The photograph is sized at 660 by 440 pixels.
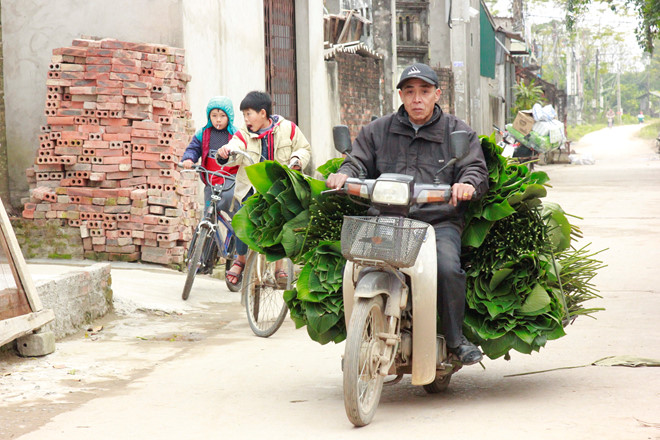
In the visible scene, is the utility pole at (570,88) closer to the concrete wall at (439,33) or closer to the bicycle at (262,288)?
the concrete wall at (439,33)

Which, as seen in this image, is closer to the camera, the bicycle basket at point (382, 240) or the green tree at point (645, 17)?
the bicycle basket at point (382, 240)

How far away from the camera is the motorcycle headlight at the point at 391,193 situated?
4.51 meters

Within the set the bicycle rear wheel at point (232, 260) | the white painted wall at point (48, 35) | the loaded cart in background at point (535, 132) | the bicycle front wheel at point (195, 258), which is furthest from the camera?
the loaded cart in background at point (535, 132)

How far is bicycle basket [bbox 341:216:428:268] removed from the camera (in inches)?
170

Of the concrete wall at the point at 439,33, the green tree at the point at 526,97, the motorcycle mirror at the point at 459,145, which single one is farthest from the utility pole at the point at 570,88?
the motorcycle mirror at the point at 459,145

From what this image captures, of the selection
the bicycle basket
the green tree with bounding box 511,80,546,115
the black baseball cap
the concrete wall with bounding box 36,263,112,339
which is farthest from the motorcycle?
the green tree with bounding box 511,80,546,115

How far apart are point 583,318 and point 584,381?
234 cm

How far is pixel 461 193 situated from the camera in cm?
459

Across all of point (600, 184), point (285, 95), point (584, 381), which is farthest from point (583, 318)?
point (600, 184)

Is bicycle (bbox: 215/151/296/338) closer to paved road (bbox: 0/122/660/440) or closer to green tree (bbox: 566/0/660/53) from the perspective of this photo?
paved road (bbox: 0/122/660/440)

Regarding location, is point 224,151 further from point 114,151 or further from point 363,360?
point 363,360

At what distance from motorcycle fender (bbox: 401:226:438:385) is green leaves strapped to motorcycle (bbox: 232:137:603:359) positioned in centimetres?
34

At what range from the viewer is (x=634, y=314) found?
754cm

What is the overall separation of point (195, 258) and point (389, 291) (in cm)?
400
